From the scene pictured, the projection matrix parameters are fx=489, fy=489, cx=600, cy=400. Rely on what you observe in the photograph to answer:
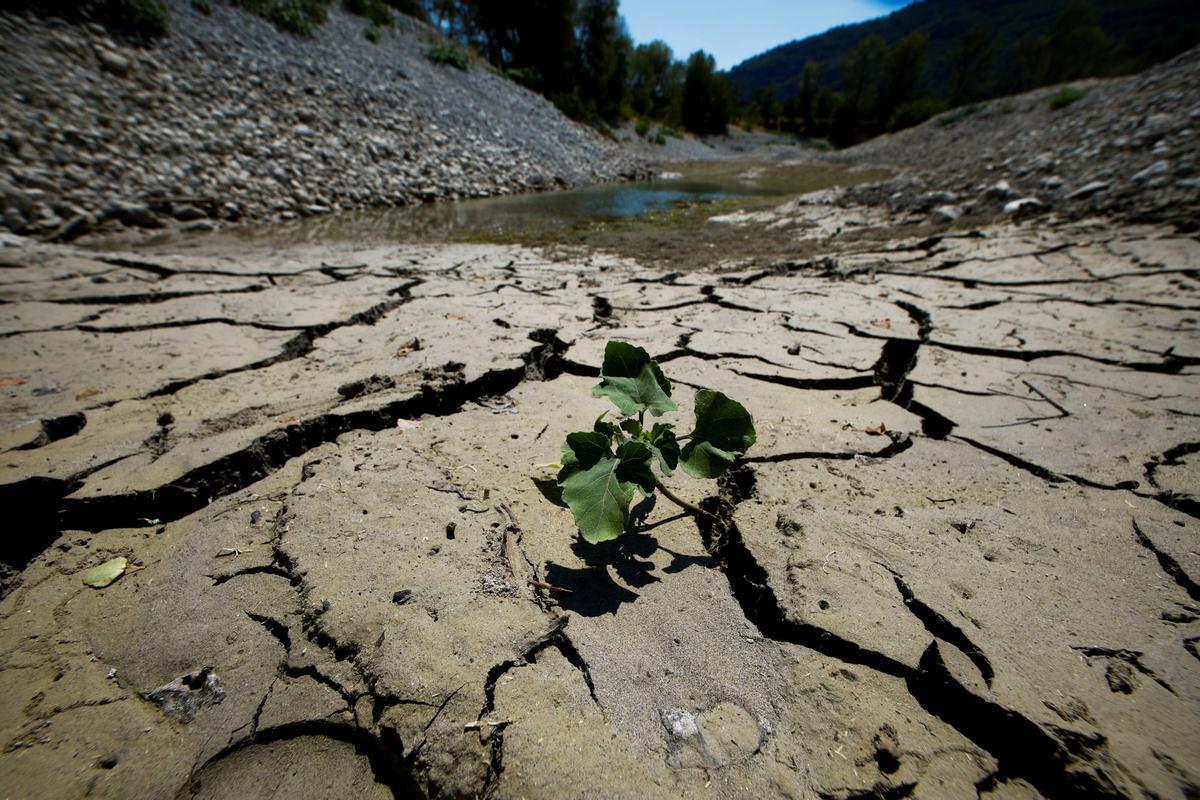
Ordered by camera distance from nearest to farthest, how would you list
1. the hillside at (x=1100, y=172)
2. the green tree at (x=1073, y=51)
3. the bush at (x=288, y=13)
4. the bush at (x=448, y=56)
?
the hillside at (x=1100, y=172) < the bush at (x=288, y=13) < the bush at (x=448, y=56) < the green tree at (x=1073, y=51)

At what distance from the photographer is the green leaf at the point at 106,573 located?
37.6 inches

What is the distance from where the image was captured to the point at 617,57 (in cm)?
2259

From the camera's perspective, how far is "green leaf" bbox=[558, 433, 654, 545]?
91 cm

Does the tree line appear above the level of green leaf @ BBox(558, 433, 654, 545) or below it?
above

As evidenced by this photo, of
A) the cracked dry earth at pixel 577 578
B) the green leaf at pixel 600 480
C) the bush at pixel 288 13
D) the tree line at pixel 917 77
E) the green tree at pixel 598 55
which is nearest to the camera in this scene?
the cracked dry earth at pixel 577 578

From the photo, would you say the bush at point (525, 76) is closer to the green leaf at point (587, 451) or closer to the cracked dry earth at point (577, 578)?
the cracked dry earth at point (577, 578)

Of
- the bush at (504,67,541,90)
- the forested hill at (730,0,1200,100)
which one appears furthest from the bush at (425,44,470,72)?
the forested hill at (730,0,1200,100)

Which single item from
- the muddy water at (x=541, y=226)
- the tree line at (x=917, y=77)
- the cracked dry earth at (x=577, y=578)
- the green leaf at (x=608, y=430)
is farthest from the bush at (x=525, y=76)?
the tree line at (x=917, y=77)

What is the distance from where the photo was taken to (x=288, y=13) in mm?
8258

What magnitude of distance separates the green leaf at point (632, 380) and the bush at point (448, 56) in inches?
496

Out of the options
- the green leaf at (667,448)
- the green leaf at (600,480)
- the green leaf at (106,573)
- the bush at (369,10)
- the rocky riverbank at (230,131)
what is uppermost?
the bush at (369,10)

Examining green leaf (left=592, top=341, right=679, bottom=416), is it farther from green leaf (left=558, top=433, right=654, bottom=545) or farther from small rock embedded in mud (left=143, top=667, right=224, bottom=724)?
small rock embedded in mud (left=143, top=667, right=224, bottom=724)

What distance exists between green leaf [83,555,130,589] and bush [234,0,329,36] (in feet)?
34.6

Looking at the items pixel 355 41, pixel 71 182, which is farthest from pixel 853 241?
pixel 355 41
